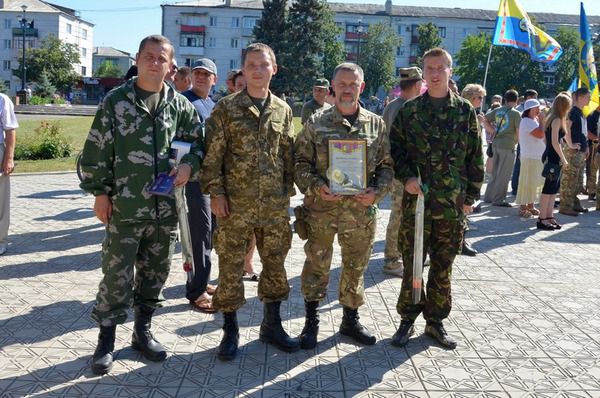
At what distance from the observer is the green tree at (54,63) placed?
58.2 m

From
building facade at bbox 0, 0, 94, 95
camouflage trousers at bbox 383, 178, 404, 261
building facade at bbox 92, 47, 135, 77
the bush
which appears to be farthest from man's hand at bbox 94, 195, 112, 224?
building facade at bbox 92, 47, 135, 77

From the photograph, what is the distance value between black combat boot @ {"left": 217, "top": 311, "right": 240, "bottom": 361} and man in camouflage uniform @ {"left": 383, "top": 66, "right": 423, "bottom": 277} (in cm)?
245

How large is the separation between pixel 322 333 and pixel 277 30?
176 feet

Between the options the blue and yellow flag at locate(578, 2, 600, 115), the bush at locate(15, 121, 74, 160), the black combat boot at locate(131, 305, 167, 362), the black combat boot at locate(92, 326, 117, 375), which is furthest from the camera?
the bush at locate(15, 121, 74, 160)

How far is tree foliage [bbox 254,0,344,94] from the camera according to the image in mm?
54031

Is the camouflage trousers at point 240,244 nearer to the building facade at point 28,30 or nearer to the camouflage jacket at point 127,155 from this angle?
the camouflage jacket at point 127,155

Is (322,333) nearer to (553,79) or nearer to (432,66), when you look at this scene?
(432,66)

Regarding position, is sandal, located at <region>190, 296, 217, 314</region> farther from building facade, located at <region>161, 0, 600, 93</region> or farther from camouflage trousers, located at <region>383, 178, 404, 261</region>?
building facade, located at <region>161, 0, 600, 93</region>

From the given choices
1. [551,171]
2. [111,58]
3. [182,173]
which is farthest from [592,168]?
[111,58]

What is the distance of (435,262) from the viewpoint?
14.2 ft

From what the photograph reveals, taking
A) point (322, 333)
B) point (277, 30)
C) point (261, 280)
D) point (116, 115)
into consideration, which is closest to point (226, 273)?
point (261, 280)

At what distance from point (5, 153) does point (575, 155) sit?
8.98 meters

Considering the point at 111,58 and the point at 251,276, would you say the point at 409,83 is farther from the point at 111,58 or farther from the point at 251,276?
the point at 111,58

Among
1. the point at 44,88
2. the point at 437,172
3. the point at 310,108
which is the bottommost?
the point at 437,172
